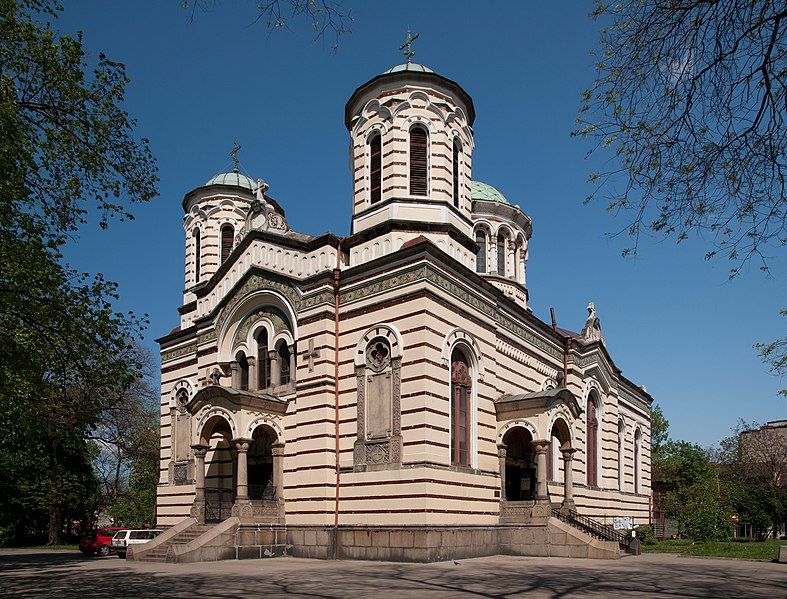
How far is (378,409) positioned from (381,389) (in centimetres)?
59

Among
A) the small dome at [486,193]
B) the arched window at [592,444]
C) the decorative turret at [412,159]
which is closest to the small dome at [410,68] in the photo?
the decorative turret at [412,159]

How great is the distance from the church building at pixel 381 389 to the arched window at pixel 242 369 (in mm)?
106

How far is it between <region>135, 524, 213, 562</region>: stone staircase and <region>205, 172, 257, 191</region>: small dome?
15118 millimetres

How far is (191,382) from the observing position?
31.1m

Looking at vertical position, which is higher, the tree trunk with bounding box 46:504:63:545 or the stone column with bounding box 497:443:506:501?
the stone column with bounding box 497:443:506:501

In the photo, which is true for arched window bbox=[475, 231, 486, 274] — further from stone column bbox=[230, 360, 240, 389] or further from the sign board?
the sign board

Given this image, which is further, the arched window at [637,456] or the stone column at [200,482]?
the arched window at [637,456]

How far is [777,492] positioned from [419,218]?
1392 inches

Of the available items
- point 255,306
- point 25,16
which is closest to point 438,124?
point 255,306

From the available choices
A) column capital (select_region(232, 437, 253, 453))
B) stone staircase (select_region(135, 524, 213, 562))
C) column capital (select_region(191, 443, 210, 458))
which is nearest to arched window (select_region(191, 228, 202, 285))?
column capital (select_region(191, 443, 210, 458))

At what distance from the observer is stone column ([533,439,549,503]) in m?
24.5

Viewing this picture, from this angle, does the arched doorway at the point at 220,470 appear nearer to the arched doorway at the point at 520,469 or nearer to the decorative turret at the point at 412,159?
the decorative turret at the point at 412,159

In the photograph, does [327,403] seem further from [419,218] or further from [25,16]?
[25,16]

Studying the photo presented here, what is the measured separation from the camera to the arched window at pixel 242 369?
2777 centimetres
